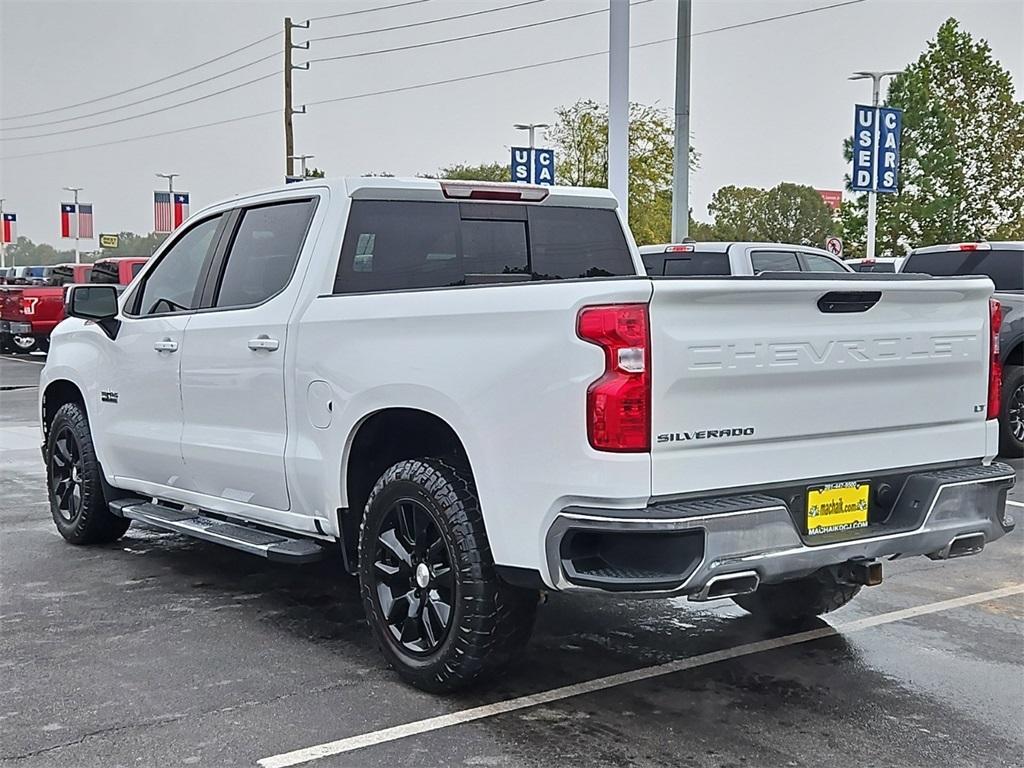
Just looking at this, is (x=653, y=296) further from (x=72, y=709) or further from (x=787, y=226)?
(x=787, y=226)

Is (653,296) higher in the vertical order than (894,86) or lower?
lower

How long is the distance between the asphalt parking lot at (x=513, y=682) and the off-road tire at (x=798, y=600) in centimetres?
11

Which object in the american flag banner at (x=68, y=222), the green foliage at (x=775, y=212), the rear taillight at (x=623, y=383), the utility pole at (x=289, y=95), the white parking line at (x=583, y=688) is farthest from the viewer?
the green foliage at (x=775, y=212)

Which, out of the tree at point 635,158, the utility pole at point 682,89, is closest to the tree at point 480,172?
the tree at point 635,158

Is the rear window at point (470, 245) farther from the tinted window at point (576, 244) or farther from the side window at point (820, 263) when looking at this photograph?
the side window at point (820, 263)

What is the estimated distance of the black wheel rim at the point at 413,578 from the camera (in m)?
4.57

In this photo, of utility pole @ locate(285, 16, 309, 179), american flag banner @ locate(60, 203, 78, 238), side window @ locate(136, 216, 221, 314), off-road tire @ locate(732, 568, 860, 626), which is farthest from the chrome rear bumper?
american flag banner @ locate(60, 203, 78, 238)

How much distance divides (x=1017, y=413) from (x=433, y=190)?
7518mm

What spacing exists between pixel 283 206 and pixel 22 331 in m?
19.9

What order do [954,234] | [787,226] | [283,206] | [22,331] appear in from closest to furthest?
[283,206], [22,331], [954,234], [787,226]

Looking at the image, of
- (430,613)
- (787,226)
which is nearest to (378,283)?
(430,613)

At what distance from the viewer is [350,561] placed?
5.14 metres

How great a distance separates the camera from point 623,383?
3861 mm

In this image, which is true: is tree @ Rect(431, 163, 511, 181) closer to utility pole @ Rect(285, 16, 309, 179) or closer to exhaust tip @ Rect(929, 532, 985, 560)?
utility pole @ Rect(285, 16, 309, 179)
